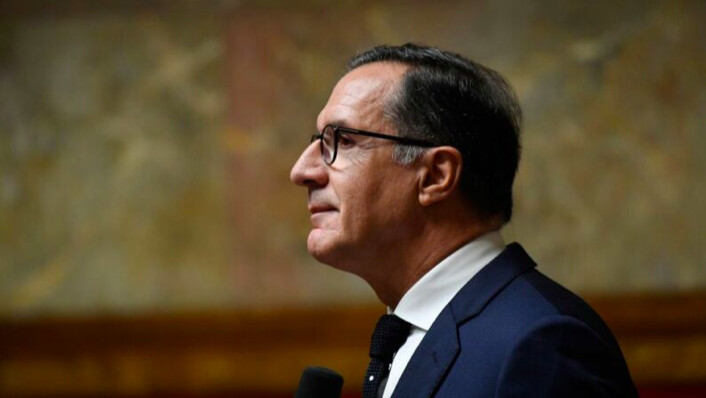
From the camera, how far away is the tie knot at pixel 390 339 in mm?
2242

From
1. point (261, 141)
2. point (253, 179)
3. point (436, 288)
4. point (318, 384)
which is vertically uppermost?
point (261, 141)

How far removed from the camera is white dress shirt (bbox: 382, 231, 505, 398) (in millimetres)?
2213

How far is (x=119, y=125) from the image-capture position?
17.9 ft

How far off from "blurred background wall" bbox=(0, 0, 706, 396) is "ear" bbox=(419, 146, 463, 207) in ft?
9.20

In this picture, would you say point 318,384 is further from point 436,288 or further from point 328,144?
point 328,144

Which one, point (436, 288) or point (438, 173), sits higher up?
point (438, 173)

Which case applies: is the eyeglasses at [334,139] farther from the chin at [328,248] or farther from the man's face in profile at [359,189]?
the chin at [328,248]

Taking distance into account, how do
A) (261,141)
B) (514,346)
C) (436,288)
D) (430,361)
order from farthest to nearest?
1. (261,141)
2. (436,288)
3. (430,361)
4. (514,346)

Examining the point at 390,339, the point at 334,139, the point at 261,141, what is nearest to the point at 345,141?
the point at 334,139

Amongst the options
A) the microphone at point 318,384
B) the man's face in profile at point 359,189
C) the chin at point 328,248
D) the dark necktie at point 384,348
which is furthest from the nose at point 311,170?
the microphone at point 318,384

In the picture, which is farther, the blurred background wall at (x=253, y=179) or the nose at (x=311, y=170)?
the blurred background wall at (x=253, y=179)

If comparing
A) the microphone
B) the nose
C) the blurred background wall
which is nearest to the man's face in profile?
the nose

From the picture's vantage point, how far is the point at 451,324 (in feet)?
6.97

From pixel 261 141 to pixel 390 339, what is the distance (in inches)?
124
